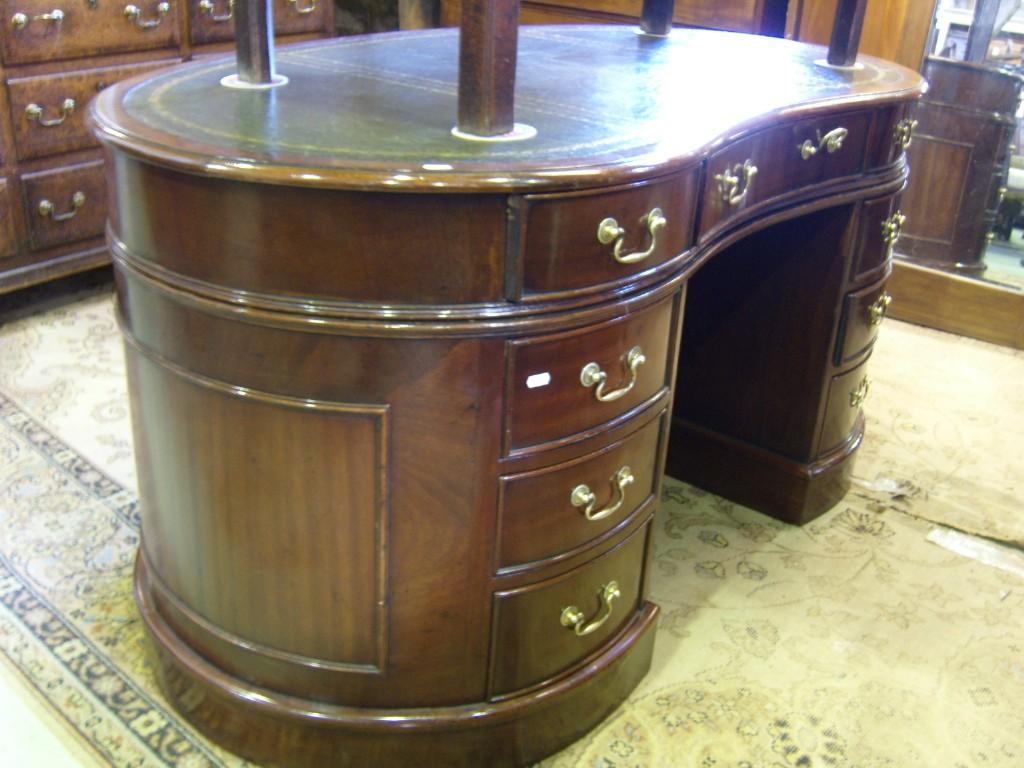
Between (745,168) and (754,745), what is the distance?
100 centimetres

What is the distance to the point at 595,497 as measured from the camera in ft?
5.26

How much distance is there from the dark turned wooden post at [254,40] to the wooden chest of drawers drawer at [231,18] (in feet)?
5.38

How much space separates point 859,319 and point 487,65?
1325 millimetres

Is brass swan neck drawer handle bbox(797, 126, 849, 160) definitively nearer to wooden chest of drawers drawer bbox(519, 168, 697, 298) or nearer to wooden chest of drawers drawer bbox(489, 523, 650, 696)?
wooden chest of drawers drawer bbox(519, 168, 697, 298)

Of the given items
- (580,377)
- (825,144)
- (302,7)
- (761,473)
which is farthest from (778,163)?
(302,7)

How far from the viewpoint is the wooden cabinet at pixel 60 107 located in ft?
9.53

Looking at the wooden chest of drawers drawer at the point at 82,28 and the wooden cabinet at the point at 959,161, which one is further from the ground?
the wooden chest of drawers drawer at the point at 82,28

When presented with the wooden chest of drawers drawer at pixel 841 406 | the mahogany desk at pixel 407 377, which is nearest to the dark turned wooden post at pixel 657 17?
the mahogany desk at pixel 407 377

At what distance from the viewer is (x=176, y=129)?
1426 millimetres

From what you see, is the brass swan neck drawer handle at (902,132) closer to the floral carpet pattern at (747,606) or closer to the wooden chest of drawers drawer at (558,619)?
the floral carpet pattern at (747,606)

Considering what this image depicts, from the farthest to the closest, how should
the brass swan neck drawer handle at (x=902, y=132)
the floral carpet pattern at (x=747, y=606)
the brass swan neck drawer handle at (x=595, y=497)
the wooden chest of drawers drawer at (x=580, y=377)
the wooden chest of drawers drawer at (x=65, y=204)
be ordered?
the wooden chest of drawers drawer at (x=65, y=204) → the brass swan neck drawer handle at (x=902, y=132) → the floral carpet pattern at (x=747, y=606) → the brass swan neck drawer handle at (x=595, y=497) → the wooden chest of drawers drawer at (x=580, y=377)

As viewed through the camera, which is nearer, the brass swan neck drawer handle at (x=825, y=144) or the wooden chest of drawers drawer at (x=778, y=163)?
the wooden chest of drawers drawer at (x=778, y=163)

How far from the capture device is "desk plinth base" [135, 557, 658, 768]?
1593 millimetres

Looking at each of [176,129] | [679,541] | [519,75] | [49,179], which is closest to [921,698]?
[679,541]
